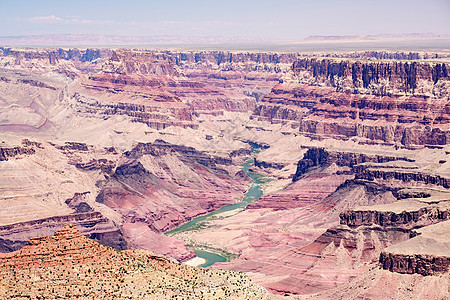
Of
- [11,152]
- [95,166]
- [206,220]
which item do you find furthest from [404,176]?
[11,152]

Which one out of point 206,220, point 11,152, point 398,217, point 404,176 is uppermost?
point 11,152

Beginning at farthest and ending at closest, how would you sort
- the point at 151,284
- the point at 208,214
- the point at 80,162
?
the point at 80,162 → the point at 208,214 → the point at 151,284

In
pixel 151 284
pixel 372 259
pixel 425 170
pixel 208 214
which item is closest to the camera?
pixel 151 284

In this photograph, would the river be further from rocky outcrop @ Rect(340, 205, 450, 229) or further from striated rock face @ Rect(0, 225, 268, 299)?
striated rock face @ Rect(0, 225, 268, 299)

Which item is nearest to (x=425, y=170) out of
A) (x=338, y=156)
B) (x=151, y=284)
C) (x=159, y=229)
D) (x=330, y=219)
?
(x=330, y=219)

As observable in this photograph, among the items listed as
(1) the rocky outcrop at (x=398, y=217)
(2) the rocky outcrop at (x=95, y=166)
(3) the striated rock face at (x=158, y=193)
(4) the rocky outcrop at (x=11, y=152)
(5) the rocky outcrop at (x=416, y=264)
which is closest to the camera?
(5) the rocky outcrop at (x=416, y=264)

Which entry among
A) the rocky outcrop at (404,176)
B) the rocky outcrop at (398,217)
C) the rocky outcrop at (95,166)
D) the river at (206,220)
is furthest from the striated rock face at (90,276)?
the rocky outcrop at (95,166)

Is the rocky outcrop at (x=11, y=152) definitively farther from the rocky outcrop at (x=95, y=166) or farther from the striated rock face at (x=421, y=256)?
the striated rock face at (x=421, y=256)

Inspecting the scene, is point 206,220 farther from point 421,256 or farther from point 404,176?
point 421,256

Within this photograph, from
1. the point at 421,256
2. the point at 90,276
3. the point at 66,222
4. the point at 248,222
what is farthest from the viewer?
the point at 248,222

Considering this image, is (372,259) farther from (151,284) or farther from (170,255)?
(151,284)

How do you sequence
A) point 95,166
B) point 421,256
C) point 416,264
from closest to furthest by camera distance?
point 421,256 < point 416,264 < point 95,166
